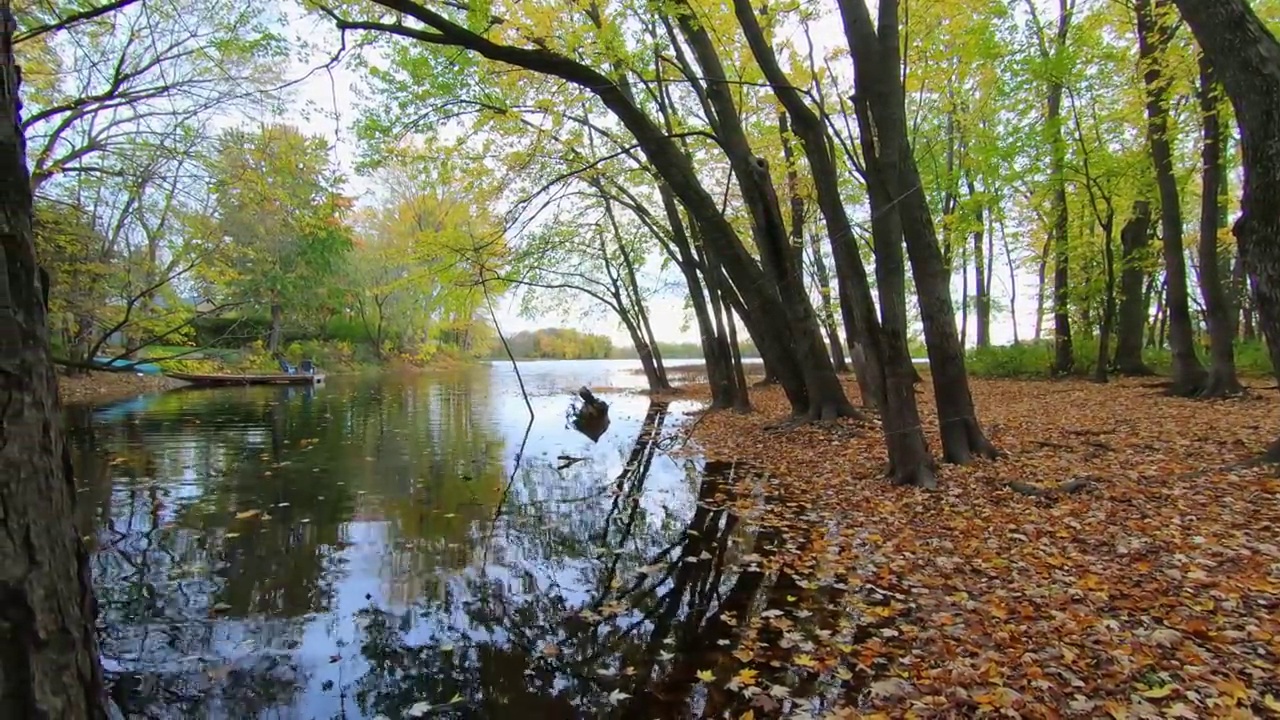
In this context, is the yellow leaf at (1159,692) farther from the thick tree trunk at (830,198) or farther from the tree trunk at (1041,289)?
the tree trunk at (1041,289)

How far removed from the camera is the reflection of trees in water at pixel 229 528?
379cm

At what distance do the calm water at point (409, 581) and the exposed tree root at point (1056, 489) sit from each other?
2.74 metres

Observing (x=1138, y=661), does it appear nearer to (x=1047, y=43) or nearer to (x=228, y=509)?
(x=228, y=509)

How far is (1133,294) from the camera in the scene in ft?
53.9

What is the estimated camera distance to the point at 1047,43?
15.2 m

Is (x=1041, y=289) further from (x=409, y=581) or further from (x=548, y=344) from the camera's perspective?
(x=548, y=344)

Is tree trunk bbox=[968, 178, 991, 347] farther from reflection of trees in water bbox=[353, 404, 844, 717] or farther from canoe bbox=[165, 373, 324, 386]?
canoe bbox=[165, 373, 324, 386]

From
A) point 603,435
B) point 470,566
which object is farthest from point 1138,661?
point 603,435

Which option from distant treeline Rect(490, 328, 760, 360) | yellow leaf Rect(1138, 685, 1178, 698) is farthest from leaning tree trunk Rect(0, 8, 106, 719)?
distant treeline Rect(490, 328, 760, 360)

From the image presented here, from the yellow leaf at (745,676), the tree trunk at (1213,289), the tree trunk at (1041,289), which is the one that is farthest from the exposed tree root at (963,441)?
the tree trunk at (1041,289)

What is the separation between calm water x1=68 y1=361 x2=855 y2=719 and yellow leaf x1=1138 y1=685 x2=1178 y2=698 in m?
1.94

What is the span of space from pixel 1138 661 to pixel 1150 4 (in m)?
13.8

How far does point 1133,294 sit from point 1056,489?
13596 mm

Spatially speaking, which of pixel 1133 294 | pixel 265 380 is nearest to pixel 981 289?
pixel 1133 294
